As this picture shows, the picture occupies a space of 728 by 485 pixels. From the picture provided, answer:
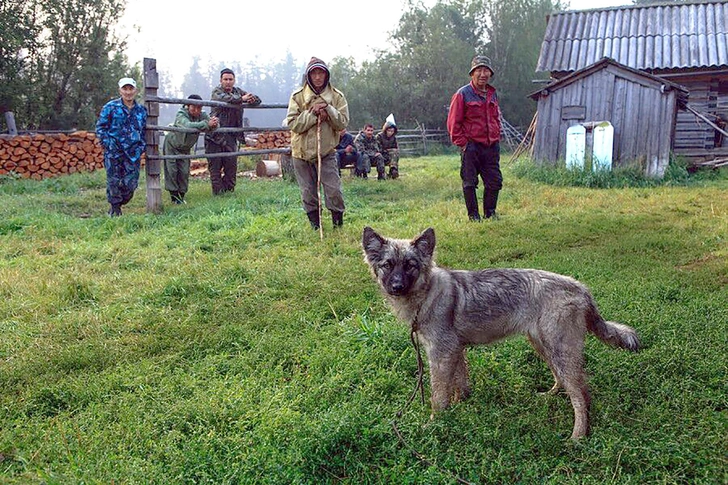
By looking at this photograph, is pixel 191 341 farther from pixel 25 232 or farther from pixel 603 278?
pixel 25 232

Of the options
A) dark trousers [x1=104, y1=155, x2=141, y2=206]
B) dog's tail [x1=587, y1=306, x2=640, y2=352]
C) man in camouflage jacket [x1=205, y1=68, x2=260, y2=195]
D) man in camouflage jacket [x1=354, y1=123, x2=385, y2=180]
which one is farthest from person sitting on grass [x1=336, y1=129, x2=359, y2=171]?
dog's tail [x1=587, y1=306, x2=640, y2=352]

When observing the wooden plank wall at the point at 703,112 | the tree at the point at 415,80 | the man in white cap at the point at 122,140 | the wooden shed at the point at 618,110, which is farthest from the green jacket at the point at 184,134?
the tree at the point at 415,80

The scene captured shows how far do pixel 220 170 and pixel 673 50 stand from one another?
14.5m

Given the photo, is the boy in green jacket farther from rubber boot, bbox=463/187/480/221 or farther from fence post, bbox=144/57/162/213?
rubber boot, bbox=463/187/480/221

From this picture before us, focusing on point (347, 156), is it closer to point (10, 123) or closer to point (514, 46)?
point (10, 123)

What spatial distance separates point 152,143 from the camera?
9.79 metres

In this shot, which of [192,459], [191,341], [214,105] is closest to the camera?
[192,459]

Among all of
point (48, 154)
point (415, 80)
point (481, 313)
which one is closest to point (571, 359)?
point (481, 313)

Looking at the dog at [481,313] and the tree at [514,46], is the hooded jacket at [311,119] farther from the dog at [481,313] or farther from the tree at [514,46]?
the tree at [514,46]

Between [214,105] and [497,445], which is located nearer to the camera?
[497,445]

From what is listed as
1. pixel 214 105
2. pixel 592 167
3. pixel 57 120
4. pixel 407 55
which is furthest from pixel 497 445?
pixel 407 55

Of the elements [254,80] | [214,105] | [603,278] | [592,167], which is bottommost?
[603,278]

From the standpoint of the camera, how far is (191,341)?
4281 mm

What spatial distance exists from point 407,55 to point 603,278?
34.7 meters
